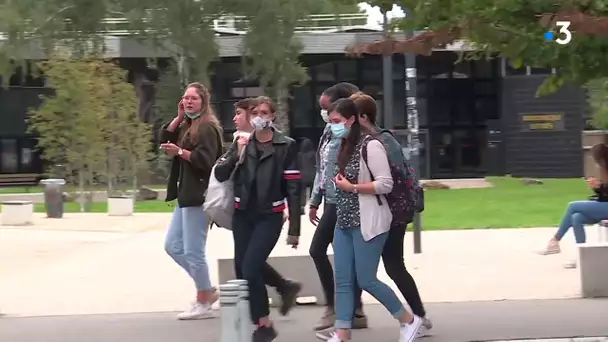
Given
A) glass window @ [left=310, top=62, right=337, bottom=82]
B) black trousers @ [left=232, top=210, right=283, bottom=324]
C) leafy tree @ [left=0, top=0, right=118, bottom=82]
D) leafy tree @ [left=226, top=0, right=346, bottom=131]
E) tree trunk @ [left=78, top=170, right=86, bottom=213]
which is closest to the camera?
black trousers @ [left=232, top=210, right=283, bottom=324]

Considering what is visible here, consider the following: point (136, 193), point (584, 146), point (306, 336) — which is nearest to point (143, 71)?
point (136, 193)

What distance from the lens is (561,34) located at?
21.4 ft

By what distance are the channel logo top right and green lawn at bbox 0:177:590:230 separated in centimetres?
927

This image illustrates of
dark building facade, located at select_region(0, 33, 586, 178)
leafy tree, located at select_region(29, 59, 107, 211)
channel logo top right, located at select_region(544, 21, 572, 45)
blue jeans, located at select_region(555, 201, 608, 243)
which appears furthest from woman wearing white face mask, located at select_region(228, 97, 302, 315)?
dark building facade, located at select_region(0, 33, 586, 178)

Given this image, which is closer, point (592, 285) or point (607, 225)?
point (592, 285)

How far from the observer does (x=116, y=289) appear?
30.7ft

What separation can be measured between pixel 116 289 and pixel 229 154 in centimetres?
331

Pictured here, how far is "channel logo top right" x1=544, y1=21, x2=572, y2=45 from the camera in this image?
631 cm

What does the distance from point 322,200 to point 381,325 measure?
1.13 meters

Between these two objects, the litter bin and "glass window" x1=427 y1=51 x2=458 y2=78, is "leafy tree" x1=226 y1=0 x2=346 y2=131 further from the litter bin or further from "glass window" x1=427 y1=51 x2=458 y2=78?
the litter bin

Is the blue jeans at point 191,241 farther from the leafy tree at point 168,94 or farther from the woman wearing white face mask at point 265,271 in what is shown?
the leafy tree at point 168,94

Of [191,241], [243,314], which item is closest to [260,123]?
[191,241]

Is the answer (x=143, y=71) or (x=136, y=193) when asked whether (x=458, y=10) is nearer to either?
(x=136, y=193)

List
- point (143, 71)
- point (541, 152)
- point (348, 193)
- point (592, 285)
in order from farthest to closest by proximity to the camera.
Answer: point (143, 71), point (541, 152), point (592, 285), point (348, 193)
